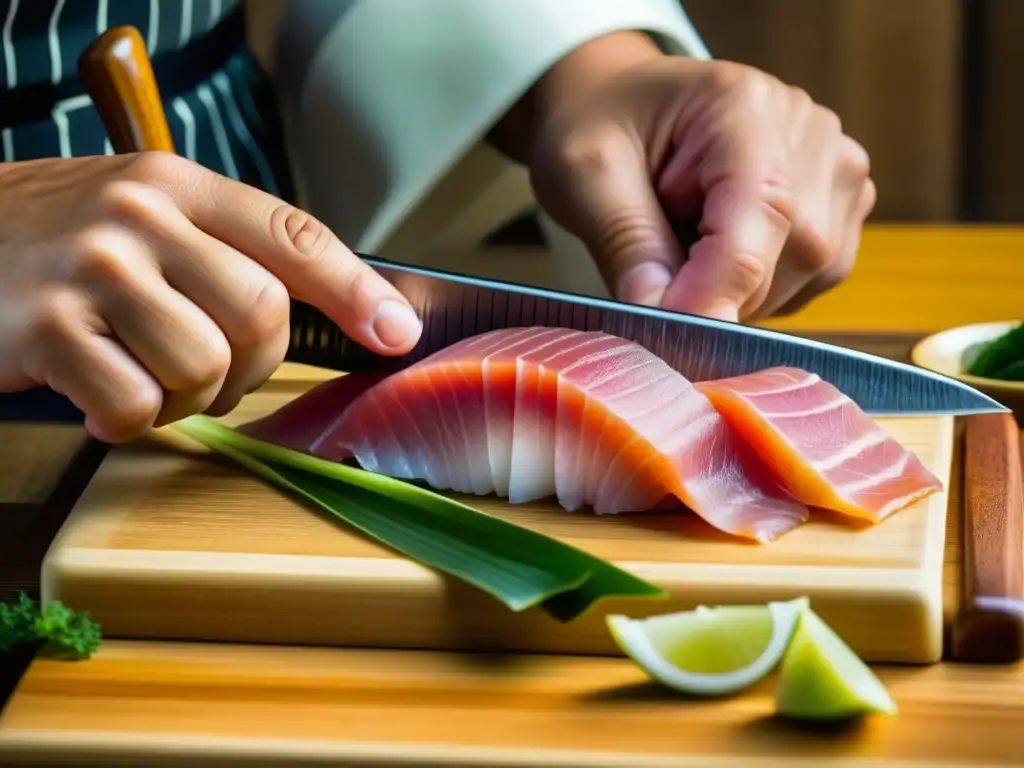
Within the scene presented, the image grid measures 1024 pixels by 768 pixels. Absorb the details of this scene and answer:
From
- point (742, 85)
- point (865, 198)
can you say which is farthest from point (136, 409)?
point (865, 198)

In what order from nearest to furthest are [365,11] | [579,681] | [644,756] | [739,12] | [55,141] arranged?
[644,756] → [579,681] → [55,141] → [365,11] → [739,12]

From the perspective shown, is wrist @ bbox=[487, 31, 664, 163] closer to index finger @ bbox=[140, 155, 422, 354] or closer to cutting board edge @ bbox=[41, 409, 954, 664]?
index finger @ bbox=[140, 155, 422, 354]

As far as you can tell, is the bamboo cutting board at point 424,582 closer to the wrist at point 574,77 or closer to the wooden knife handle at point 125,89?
the wooden knife handle at point 125,89

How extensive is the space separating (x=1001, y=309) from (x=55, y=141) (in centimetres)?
138

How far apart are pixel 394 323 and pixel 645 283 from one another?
37 centimetres

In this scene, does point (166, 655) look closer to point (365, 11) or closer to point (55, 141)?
point (55, 141)

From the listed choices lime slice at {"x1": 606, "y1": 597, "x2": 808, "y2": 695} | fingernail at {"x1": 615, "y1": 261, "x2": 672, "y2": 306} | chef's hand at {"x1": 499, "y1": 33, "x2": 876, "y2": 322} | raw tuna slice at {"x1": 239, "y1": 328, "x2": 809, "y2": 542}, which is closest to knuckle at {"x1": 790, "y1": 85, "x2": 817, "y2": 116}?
chef's hand at {"x1": 499, "y1": 33, "x2": 876, "y2": 322}

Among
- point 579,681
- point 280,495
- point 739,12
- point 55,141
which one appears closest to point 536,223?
point 739,12

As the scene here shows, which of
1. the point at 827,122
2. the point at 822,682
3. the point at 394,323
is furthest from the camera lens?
the point at 827,122

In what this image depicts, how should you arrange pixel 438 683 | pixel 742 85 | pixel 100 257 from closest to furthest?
1. pixel 438 683
2. pixel 100 257
3. pixel 742 85

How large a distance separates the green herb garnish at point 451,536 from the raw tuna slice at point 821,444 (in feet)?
0.82

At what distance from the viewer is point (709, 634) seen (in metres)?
1.11

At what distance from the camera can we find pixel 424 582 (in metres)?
1.21

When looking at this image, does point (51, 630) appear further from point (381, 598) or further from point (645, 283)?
point (645, 283)
